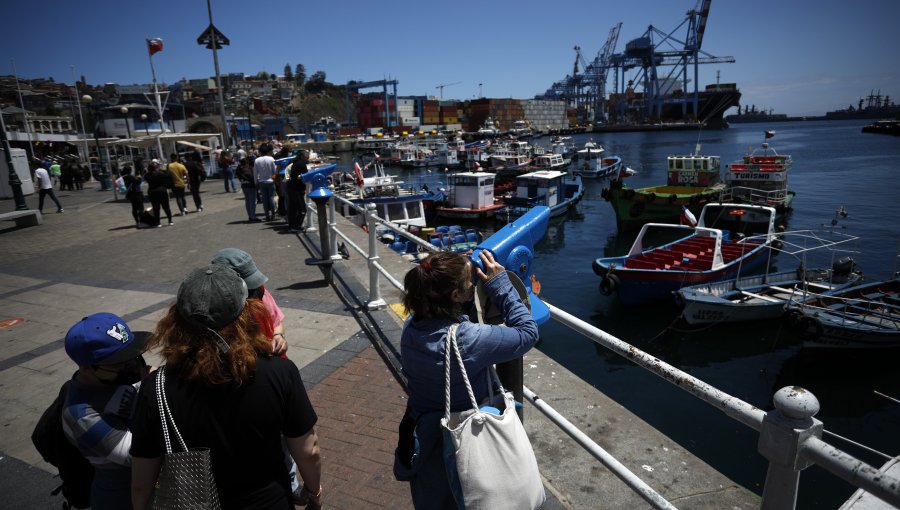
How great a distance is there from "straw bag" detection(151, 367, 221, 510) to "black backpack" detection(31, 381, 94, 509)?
0.68 metres

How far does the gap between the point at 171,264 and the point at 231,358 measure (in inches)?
315

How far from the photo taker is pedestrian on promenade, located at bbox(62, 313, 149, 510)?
6.05 feet

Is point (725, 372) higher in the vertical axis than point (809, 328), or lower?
lower

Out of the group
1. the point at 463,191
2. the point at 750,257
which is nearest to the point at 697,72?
the point at 463,191

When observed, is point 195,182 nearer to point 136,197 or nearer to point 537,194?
point 136,197

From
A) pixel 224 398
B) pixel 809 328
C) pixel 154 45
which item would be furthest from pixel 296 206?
pixel 154 45

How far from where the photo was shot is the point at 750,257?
609 inches

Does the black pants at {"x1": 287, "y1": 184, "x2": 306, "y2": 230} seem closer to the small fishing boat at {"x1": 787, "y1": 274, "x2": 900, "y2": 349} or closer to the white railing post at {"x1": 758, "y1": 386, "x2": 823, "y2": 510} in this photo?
the white railing post at {"x1": 758, "y1": 386, "x2": 823, "y2": 510}

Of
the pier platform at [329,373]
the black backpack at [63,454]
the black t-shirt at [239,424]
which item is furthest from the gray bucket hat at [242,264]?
the black t-shirt at [239,424]

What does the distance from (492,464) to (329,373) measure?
303cm

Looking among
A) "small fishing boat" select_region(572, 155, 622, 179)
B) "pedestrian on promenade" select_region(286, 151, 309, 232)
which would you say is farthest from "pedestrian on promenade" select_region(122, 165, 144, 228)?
"small fishing boat" select_region(572, 155, 622, 179)

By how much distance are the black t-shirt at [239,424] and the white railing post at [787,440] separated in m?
1.49

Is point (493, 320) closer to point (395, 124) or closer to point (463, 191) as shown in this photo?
point (463, 191)

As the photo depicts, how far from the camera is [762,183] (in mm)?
27375
